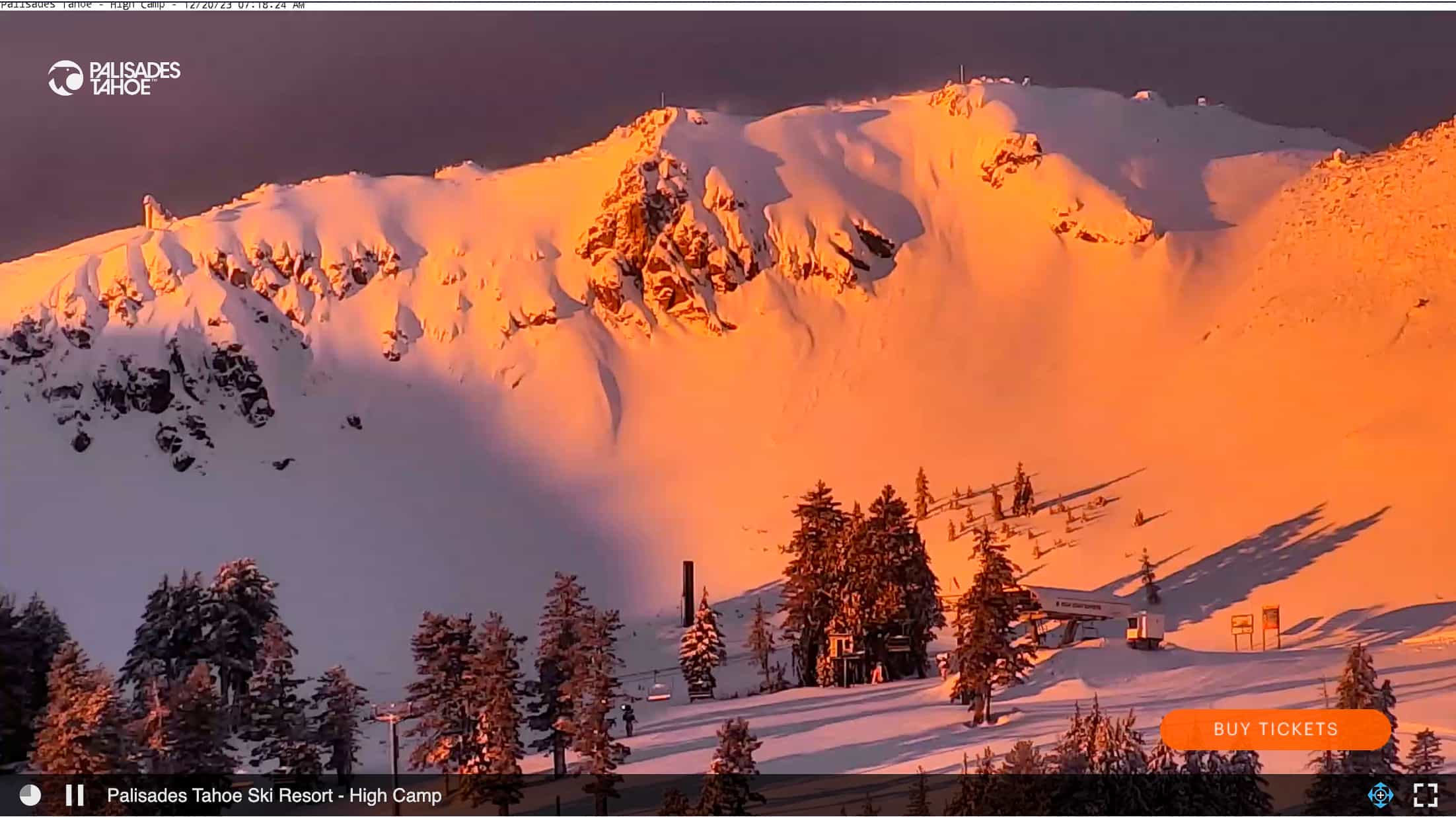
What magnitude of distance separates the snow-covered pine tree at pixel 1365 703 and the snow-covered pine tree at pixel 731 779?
796cm

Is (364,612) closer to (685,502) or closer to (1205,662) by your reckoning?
(685,502)

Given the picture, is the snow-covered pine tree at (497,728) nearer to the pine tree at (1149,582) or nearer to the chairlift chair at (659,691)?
the chairlift chair at (659,691)

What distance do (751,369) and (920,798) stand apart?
28.6m

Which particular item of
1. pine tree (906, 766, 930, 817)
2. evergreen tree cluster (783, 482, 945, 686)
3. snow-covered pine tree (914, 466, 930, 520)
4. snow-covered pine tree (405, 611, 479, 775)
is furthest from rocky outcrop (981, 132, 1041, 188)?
pine tree (906, 766, 930, 817)

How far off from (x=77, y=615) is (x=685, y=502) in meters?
14.7

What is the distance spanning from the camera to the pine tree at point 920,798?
2156cm

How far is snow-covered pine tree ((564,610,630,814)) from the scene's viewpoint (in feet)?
75.8

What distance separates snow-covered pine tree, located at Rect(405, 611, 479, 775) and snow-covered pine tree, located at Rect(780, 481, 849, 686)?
6799 mm

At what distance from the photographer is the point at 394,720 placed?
23.4 metres

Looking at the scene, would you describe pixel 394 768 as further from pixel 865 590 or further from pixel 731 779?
pixel 865 590

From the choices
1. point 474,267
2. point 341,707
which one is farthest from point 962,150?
point 341,707

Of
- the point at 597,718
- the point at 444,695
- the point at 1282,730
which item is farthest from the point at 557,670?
the point at 1282,730

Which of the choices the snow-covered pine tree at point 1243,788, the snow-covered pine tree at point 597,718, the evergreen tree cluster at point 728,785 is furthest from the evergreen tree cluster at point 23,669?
the snow-covered pine tree at point 1243,788

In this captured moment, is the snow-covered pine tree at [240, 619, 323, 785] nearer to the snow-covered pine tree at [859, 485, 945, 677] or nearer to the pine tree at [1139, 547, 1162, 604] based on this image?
the snow-covered pine tree at [859, 485, 945, 677]
